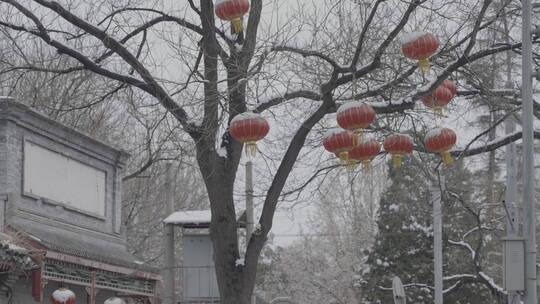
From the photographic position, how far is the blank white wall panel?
1950 centimetres

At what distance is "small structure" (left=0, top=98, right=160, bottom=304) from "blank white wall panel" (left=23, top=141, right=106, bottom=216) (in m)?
0.02

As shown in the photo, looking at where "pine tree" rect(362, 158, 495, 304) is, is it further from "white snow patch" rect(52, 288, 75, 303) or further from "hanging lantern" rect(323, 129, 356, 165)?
"hanging lantern" rect(323, 129, 356, 165)

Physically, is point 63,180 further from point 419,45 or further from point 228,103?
point 419,45

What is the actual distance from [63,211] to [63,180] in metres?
0.71

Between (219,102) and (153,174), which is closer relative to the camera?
(219,102)

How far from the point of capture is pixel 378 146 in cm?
1352

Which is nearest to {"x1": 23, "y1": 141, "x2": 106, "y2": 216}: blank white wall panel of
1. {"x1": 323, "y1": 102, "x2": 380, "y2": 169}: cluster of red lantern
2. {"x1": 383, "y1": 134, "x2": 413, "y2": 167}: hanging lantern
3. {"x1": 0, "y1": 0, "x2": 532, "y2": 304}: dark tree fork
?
{"x1": 0, "y1": 0, "x2": 532, "y2": 304}: dark tree fork

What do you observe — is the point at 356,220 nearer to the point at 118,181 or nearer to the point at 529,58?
the point at 118,181

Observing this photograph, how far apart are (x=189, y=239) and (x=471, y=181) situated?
23.3 meters

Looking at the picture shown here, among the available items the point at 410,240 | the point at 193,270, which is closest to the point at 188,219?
the point at 193,270

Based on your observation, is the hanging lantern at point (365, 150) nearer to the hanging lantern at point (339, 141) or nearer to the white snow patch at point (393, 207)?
the hanging lantern at point (339, 141)

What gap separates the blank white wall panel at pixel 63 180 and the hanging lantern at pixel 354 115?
30.4 ft

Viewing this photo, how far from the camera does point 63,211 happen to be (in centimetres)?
2109

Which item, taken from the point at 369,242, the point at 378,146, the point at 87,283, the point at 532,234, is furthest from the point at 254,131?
the point at 369,242
